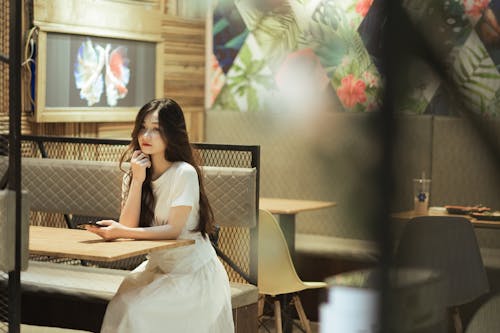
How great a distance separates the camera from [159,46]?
5707mm

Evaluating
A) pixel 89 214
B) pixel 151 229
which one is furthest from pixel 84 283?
pixel 151 229

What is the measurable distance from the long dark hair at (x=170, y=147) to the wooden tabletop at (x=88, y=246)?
18 centimetres

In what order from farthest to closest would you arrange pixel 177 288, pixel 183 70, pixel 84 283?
pixel 183 70 < pixel 84 283 < pixel 177 288

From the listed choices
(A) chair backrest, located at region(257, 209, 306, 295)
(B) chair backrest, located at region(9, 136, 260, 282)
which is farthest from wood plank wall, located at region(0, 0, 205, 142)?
(A) chair backrest, located at region(257, 209, 306, 295)

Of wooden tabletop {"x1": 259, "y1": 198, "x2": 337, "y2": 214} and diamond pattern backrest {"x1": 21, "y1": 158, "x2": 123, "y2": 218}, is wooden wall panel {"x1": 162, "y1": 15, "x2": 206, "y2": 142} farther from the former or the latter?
diamond pattern backrest {"x1": 21, "y1": 158, "x2": 123, "y2": 218}

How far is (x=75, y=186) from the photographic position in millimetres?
3682

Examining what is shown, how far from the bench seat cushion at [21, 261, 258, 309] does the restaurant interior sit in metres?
0.01

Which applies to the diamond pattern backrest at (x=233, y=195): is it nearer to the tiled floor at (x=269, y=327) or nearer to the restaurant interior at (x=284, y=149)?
the restaurant interior at (x=284, y=149)

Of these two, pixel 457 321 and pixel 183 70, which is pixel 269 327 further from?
pixel 457 321

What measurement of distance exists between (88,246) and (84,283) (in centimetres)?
86

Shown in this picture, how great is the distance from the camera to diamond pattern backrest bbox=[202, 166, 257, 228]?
11.0 ft

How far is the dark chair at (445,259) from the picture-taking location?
15.5 inches

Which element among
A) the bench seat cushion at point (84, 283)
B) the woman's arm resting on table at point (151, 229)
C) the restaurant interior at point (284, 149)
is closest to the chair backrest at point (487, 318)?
the restaurant interior at point (284, 149)

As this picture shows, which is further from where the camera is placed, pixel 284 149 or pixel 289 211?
pixel 284 149
